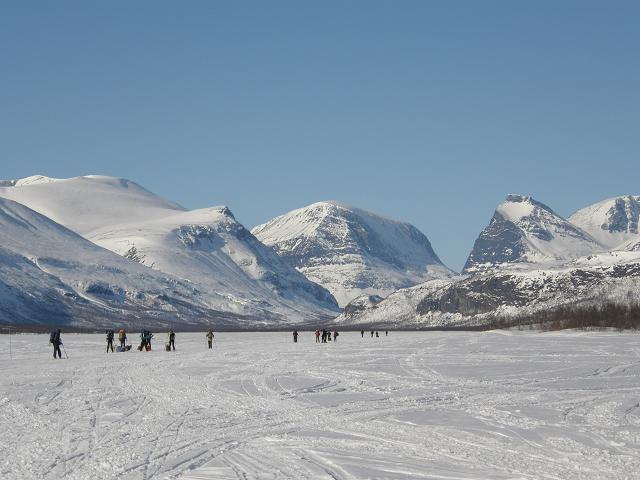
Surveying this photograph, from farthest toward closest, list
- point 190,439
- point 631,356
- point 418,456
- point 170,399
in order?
point 631,356
point 170,399
point 190,439
point 418,456

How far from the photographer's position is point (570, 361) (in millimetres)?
54000

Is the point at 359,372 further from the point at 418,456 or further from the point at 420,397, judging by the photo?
the point at 418,456

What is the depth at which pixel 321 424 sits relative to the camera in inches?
1011

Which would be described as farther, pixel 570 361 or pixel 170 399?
pixel 570 361

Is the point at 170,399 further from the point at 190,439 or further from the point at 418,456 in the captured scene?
the point at 418,456

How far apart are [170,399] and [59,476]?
1351cm

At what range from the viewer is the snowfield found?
19.5 metres

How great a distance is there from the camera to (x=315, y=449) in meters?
21.7

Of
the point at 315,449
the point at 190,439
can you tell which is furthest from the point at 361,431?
the point at 190,439

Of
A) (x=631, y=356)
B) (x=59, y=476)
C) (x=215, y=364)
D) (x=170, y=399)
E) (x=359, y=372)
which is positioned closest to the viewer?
(x=59, y=476)

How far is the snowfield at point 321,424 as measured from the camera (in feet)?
64.0

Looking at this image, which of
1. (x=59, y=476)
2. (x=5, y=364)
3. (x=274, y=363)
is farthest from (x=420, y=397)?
(x=5, y=364)

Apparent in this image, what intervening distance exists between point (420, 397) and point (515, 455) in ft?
38.7

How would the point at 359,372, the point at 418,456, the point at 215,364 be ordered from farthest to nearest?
1. the point at 215,364
2. the point at 359,372
3. the point at 418,456
